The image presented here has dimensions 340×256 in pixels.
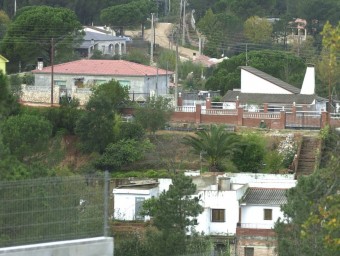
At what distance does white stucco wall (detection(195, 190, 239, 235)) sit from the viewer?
27.9m

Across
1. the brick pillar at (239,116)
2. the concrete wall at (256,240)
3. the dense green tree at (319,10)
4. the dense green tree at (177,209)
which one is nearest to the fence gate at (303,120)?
the brick pillar at (239,116)

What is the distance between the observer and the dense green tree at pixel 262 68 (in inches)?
2035

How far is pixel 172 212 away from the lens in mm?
21656

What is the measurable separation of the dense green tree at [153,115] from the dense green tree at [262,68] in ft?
45.2

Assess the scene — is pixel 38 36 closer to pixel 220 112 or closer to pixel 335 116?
pixel 220 112

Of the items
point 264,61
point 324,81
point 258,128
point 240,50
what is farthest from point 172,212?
point 240,50

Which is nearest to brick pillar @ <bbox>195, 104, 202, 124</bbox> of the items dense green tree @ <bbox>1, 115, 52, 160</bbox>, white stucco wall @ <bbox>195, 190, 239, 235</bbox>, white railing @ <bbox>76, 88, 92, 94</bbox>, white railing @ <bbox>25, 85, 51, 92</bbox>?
white railing @ <bbox>76, 88, 92, 94</bbox>

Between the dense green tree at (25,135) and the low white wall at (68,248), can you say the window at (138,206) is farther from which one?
the low white wall at (68,248)

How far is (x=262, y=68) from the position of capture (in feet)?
181

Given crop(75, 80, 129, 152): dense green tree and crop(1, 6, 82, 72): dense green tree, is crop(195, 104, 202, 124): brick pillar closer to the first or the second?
crop(75, 80, 129, 152): dense green tree

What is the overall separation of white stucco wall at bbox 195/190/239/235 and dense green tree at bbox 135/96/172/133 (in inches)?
332

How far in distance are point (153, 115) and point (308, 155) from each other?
16.8 ft

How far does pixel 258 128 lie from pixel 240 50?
35.9 meters

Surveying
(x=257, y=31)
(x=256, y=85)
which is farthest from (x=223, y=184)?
(x=257, y=31)
